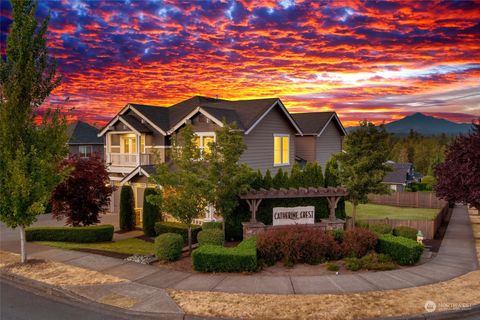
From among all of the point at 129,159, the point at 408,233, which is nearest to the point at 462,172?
the point at 408,233

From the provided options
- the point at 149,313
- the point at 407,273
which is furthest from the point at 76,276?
→ the point at 407,273

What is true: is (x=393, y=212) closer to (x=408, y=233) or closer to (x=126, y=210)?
(x=408, y=233)

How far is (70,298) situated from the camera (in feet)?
39.8

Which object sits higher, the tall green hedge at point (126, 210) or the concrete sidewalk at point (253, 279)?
the tall green hedge at point (126, 210)

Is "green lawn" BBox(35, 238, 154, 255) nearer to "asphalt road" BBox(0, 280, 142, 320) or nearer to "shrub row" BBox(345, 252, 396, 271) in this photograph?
"asphalt road" BBox(0, 280, 142, 320)

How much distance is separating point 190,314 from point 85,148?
51388mm

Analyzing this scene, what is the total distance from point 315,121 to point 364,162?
53.2 ft

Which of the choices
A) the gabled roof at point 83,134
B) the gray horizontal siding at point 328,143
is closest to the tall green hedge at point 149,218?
the gray horizontal siding at point 328,143

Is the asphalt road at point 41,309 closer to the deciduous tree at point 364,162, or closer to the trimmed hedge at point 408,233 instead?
the deciduous tree at point 364,162

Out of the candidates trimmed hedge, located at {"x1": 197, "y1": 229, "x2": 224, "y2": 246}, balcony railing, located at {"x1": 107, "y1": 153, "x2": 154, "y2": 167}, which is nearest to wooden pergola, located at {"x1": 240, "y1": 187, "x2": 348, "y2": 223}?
trimmed hedge, located at {"x1": 197, "y1": 229, "x2": 224, "y2": 246}

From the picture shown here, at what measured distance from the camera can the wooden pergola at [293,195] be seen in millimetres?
19019

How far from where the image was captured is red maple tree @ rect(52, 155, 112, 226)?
69.6ft

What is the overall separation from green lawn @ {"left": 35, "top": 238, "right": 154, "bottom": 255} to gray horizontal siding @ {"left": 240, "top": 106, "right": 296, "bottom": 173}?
29.3 ft

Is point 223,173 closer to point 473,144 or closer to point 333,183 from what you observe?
point 333,183
